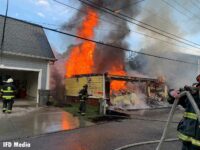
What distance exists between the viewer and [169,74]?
28875mm

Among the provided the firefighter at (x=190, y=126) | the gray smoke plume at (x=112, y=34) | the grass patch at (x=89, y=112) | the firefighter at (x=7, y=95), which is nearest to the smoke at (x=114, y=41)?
the gray smoke plume at (x=112, y=34)

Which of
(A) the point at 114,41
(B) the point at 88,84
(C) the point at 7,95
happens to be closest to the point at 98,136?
(C) the point at 7,95

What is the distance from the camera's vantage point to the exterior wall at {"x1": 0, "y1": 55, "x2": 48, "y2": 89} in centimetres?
1553

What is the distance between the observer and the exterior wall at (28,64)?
15530 mm

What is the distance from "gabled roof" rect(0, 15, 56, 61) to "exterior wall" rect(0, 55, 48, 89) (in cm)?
46

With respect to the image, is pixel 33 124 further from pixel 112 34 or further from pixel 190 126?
pixel 112 34

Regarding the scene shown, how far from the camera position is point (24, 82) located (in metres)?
20.6

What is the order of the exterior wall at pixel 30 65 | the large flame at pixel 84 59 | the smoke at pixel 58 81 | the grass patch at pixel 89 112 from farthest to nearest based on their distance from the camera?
the large flame at pixel 84 59
the smoke at pixel 58 81
the exterior wall at pixel 30 65
the grass patch at pixel 89 112

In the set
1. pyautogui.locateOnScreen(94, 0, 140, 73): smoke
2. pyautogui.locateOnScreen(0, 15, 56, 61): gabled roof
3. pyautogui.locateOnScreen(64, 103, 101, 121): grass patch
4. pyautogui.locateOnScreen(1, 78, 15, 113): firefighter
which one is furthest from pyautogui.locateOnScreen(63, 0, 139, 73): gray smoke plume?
pyautogui.locateOnScreen(1, 78, 15, 113): firefighter

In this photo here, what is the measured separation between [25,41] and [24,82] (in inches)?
179

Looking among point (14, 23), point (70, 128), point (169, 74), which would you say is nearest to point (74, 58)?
point (14, 23)

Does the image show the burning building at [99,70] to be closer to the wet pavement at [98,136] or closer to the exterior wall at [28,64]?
the exterior wall at [28,64]

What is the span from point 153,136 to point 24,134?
4.28 metres

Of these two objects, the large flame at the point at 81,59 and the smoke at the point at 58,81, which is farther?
the large flame at the point at 81,59
